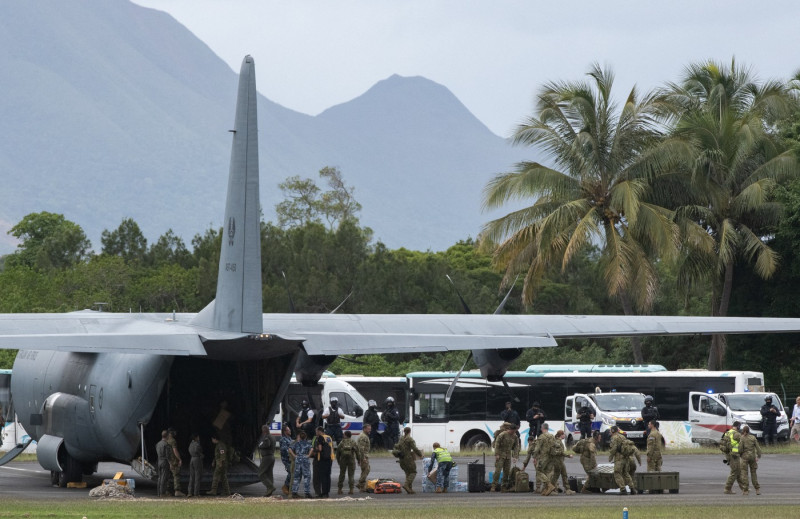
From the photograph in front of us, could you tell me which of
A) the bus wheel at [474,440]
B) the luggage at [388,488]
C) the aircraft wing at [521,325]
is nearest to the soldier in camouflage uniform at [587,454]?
the aircraft wing at [521,325]

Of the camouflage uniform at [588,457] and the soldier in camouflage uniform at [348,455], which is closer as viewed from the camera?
the camouflage uniform at [588,457]

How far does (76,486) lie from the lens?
946 inches

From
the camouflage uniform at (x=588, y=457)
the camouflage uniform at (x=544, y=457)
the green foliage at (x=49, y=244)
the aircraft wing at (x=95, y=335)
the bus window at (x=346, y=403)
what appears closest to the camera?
the aircraft wing at (x=95, y=335)

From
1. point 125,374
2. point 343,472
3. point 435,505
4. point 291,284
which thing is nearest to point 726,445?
point 435,505

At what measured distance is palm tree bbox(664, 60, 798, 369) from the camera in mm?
39750

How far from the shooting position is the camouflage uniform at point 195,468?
20.7 meters

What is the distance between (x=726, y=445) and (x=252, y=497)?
8725 mm

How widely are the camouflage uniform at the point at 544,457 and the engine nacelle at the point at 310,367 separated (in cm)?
421

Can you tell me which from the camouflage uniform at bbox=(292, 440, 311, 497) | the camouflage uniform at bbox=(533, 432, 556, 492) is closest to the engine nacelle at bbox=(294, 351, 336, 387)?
the camouflage uniform at bbox=(292, 440, 311, 497)

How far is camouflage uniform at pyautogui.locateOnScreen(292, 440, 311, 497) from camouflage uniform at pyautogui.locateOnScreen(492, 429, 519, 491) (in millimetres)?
3621

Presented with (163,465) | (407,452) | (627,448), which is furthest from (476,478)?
(163,465)

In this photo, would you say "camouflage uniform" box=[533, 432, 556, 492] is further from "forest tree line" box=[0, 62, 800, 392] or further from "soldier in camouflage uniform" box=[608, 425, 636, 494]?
"forest tree line" box=[0, 62, 800, 392]

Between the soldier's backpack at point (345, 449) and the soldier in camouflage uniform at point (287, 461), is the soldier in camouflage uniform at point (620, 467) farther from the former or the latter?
the soldier in camouflage uniform at point (287, 461)

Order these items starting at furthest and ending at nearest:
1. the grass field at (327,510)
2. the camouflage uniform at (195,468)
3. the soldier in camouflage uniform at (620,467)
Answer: the soldier in camouflage uniform at (620,467)
the camouflage uniform at (195,468)
the grass field at (327,510)
